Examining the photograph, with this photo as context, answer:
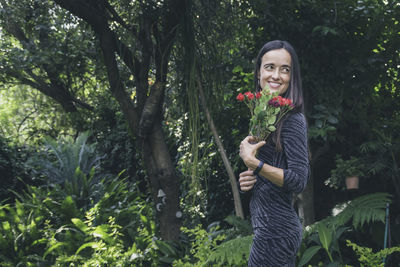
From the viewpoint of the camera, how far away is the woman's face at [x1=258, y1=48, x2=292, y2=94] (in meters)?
1.99

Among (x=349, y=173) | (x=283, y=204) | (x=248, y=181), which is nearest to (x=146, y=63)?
(x=349, y=173)

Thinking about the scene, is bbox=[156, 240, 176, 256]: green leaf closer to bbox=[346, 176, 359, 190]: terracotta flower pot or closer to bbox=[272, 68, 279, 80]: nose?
bbox=[346, 176, 359, 190]: terracotta flower pot

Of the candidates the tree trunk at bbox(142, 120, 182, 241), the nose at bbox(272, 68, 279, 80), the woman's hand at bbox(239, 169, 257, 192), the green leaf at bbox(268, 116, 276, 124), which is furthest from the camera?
the tree trunk at bbox(142, 120, 182, 241)

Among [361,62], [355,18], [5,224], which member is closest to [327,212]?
[361,62]

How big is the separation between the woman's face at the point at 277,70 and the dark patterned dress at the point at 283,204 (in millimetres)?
190

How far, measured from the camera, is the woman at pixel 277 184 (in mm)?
1760

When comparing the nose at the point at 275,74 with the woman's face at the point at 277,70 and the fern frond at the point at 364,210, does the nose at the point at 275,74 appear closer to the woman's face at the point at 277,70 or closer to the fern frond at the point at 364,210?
the woman's face at the point at 277,70

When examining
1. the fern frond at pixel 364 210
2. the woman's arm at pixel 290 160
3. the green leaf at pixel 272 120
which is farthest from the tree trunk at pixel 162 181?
the green leaf at pixel 272 120

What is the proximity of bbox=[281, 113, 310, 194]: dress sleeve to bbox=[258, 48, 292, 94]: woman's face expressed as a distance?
206mm

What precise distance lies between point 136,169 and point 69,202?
259 cm

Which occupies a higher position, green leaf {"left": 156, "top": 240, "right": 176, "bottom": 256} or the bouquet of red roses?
the bouquet of red roses

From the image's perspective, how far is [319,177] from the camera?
4.53 metres

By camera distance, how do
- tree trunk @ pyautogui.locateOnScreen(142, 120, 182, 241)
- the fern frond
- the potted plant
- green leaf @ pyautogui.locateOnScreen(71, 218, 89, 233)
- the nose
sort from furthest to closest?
green leaf @ pyautogui.locateOnScreen(71, 218, 89, 233)
tree trunk @ pyautogui.locateOnScreen(142, 120, 182, 241)
the potted plant
the fern frond
the nose

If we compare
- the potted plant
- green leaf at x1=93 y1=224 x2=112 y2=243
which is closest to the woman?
the potted plant
